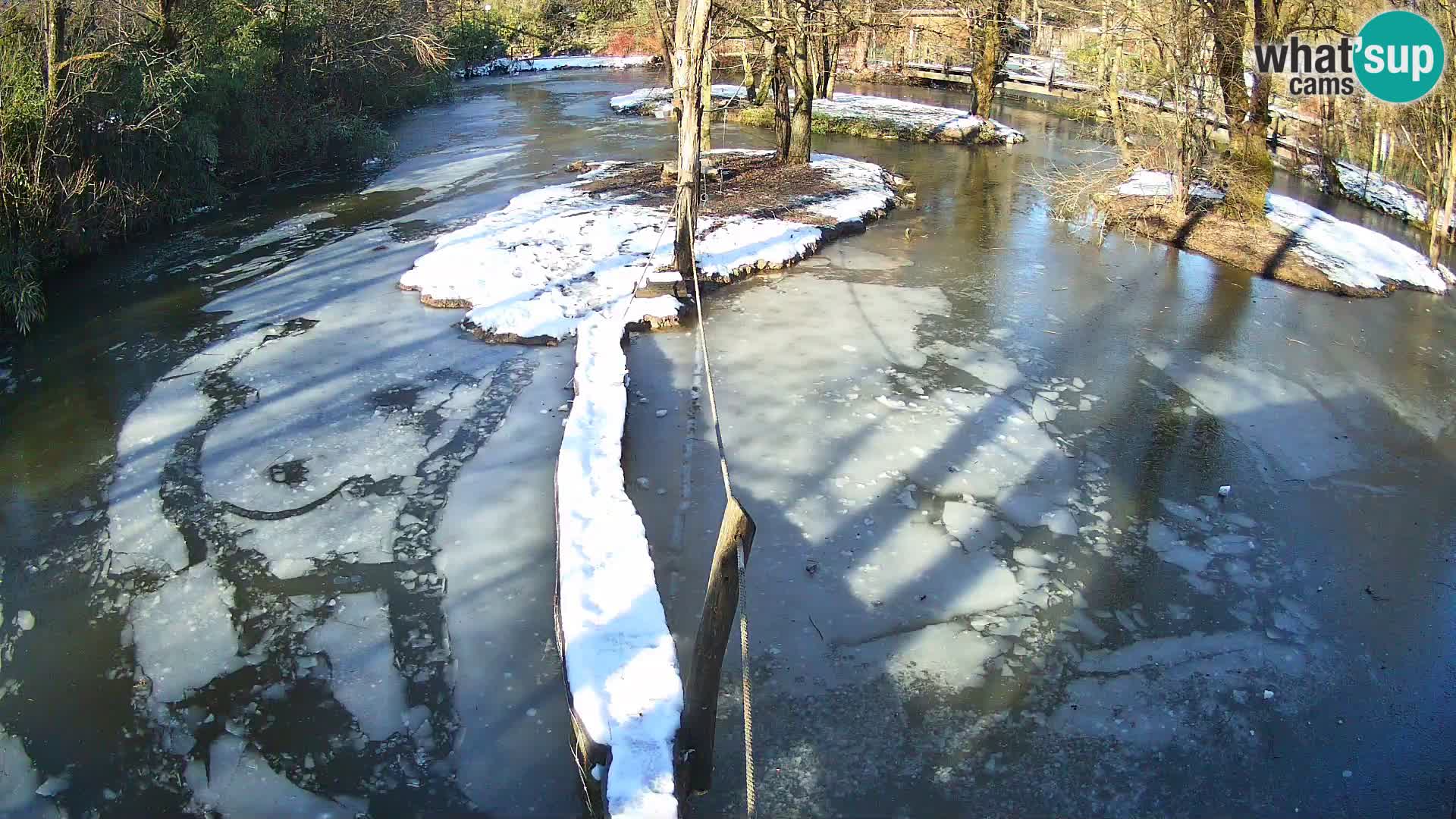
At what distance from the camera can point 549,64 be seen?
38.1 m

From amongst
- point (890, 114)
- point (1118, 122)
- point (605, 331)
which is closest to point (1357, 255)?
point (1118, 122)

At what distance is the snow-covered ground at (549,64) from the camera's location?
35125 millimetres

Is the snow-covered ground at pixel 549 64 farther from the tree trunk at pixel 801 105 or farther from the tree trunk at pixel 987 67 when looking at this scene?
the tree trunk at pixel 801 105

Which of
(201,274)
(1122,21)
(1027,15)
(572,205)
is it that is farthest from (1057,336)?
(1027,15)

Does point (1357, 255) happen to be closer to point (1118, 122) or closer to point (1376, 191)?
point (1118, 122)

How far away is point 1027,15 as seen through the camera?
32.8 metres

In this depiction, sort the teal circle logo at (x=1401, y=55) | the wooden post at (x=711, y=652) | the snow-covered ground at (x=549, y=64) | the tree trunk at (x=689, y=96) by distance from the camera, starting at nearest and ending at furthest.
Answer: the wooden post at (x=711, y=652)
the tree trunk at (x=689, y=96)
the teal circle logo at (x=1401, y=55)
the snow-covered ground at (x=549, y=64)

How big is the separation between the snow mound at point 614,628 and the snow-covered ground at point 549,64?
103ft

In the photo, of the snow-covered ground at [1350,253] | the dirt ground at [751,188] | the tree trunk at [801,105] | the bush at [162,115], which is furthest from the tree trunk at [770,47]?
the snow-covered ground at [1350,253]

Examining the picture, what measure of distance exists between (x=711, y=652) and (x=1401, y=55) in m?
13.9

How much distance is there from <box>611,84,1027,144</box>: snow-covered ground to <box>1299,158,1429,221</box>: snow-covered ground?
6.54 m

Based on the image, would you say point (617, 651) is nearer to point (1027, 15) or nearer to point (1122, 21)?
point (1122, 21)

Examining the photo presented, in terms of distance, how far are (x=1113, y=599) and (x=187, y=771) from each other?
16.0ft

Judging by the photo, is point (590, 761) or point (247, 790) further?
point (247, 790)
